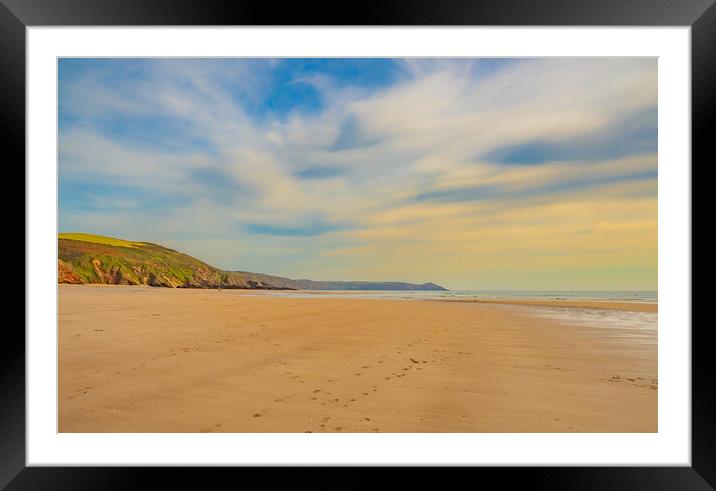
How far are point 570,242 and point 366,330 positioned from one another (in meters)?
10.3

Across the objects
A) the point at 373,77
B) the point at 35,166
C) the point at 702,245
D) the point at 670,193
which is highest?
the point at 373,77

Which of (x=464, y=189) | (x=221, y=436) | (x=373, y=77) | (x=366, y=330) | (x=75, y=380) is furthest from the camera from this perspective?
(x=464, y=189)

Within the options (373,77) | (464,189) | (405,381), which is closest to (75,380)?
(405,381)

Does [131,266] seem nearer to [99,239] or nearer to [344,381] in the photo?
[99,239]

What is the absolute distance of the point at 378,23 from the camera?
1.89 metres

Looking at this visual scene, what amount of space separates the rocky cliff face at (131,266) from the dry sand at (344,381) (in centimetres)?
1724

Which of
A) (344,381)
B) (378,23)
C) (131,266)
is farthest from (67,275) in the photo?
(378,23)

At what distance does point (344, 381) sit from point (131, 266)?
2451 centimetres

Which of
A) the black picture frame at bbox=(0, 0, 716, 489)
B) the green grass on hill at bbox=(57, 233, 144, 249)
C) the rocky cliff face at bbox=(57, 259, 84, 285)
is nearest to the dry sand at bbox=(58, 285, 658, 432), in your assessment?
the black picture frame at bbox=(0, 0, 716, 489)

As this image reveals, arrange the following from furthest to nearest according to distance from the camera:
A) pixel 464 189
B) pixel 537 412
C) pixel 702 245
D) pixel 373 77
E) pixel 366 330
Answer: pixel 464 189 → pixel 373 77 → pixel 366 330 → pixel 537 412 → pixel 702 245

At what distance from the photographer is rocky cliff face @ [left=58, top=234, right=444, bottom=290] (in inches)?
721

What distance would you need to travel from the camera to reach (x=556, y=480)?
1865 mm

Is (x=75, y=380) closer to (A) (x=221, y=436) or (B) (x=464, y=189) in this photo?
(A) (x=221, y=436)

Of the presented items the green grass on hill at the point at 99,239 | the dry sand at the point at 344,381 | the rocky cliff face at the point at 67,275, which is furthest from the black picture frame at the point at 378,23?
the green grass on hill at the point at 99,239
